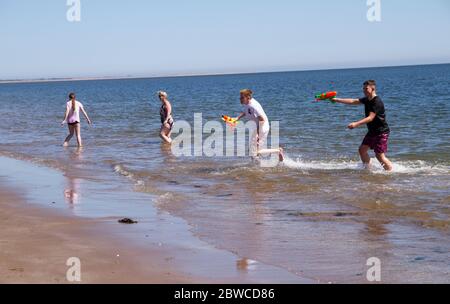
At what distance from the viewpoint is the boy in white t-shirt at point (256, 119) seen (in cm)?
1116

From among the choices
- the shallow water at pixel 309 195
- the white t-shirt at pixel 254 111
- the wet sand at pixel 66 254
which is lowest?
the shallow water at pixel 309 195

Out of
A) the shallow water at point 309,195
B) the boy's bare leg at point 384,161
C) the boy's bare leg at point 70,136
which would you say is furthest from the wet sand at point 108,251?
the boy's bare leg at point 70,136

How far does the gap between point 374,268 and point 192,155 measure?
9.46 m

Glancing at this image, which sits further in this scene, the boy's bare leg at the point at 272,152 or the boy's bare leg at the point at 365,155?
the boy's bare leg at the point at 272,152

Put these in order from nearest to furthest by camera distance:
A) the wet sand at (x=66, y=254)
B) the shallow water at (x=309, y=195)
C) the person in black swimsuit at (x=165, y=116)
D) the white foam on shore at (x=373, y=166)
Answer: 1. the wet sand at (x=66, y=254)
2. the shallow water at (x=309, y=195)
3. the white foam on shore at (x=373, y=166)
4. the person in black swimsuit at (x=165, y=116)

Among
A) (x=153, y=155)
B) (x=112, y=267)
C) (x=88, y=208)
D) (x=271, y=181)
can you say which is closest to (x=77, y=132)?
(x=153, y=155)

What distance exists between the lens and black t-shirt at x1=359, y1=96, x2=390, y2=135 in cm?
995

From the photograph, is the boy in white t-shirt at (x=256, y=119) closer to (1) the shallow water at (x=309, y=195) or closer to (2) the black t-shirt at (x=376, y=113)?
(1) the shallow water at (x=309, y=195)

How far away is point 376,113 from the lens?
10000 millimetres

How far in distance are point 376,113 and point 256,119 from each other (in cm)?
225

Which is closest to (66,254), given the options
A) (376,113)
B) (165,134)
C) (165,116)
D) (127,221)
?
(127,221)

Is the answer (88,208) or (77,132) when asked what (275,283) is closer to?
(88,208)

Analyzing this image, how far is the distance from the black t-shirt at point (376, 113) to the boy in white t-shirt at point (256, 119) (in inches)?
73.7

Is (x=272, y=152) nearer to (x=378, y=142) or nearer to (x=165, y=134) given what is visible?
(x=378, y=142)
